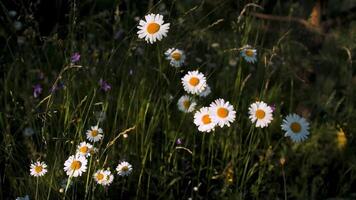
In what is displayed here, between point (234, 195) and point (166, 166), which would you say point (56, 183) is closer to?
point (166, 166)

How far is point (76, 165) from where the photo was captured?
1.54m

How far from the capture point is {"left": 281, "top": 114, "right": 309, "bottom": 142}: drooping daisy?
1.62 metres

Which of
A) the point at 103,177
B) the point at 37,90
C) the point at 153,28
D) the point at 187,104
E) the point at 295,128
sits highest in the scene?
the point at 37,90

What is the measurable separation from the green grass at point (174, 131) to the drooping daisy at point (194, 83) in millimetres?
44

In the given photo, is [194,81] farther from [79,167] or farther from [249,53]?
[79,167]

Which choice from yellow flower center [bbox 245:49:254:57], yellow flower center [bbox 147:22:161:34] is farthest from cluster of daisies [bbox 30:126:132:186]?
yellow flower center [bbox 245:49:254:57]

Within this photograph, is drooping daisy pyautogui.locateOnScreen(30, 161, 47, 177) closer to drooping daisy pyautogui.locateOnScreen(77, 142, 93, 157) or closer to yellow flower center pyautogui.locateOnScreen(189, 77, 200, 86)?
drooping daisy pyautogui.locateOnScreen(77, 142, 93, 157)

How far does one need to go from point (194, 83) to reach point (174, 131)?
400 mm

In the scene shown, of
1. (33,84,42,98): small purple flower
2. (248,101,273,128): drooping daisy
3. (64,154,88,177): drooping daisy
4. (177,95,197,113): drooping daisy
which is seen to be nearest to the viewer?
(64,154,88,177): drooping daisy

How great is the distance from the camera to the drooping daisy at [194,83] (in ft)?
5.55

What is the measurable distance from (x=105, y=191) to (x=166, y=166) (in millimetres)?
278

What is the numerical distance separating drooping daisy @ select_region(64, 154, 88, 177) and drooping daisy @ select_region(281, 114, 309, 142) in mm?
615

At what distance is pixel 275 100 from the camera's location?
243 centimetres

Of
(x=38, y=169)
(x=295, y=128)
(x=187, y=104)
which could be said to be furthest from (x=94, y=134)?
(x=295, y=128)
